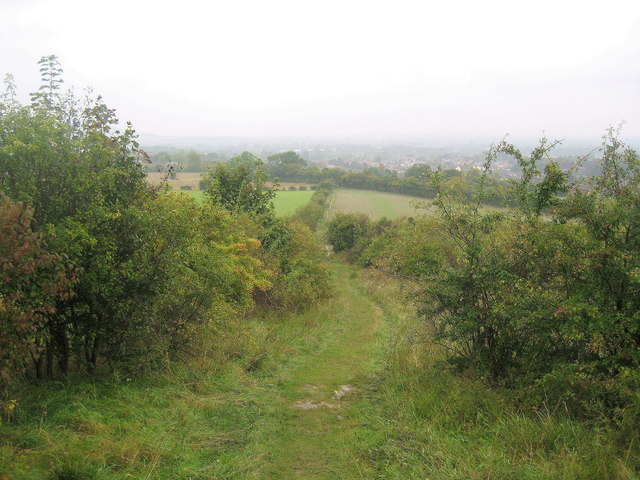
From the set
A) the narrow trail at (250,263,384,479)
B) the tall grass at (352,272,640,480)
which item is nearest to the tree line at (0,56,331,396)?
the narrow trail at (250,263,384,479)

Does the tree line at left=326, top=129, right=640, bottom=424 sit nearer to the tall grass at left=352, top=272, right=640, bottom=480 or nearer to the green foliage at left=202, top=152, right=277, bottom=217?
the tall grass at left=352, top=272, right=640, bottom=480

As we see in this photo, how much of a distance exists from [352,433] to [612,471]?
3.47 metres

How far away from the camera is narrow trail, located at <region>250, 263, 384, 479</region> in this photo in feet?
19.5

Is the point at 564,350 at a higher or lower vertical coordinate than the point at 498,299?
lower

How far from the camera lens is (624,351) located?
5.79 metres

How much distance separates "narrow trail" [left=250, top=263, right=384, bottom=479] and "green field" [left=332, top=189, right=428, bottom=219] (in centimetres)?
2696

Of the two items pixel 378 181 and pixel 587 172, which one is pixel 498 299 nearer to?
pixel 587 172

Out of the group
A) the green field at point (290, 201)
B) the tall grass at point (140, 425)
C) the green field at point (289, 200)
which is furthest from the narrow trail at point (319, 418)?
the green field at point (290, 201)

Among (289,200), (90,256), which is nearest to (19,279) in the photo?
(90,256)

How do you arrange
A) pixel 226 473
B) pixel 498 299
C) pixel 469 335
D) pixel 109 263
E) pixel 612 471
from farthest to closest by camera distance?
1. pixel 469 335
2. pixel 498 299
3. pixel 109 263
4. pixel 226 473
5. pixel 612 471

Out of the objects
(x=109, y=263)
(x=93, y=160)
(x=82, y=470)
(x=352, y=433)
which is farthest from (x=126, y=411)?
(x=93, y=160)

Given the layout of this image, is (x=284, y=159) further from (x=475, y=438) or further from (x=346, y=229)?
(x=475, y=438)

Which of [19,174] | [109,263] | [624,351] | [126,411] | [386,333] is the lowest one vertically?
[386,333]

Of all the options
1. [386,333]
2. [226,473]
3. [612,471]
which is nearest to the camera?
[612,471]
